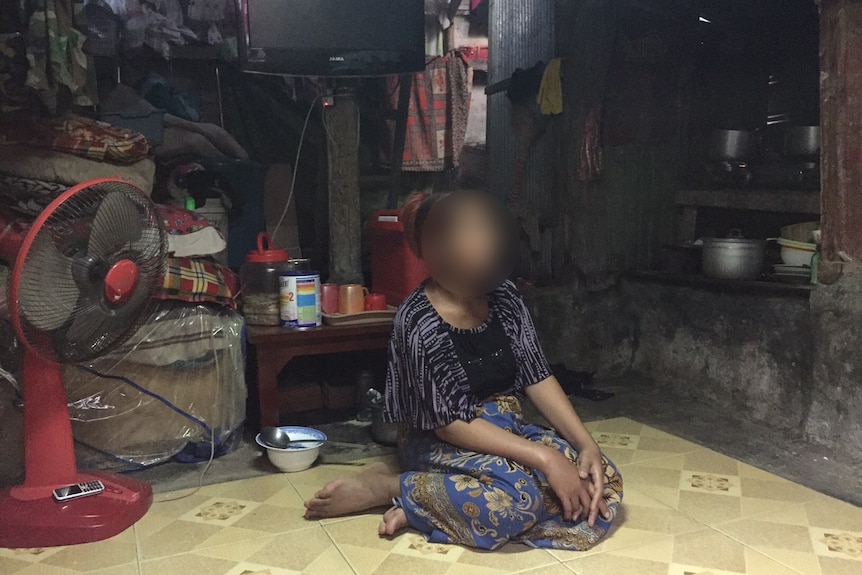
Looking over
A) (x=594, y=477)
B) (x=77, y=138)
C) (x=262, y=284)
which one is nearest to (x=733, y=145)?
(x=594, y=477)

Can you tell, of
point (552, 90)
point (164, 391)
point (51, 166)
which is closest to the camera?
point (51, 166)

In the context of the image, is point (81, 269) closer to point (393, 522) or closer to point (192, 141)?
point (393, 522)

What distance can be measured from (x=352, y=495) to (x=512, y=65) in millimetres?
2835

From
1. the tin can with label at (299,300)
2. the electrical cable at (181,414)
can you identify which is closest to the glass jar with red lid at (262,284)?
the tin can with label at (299,300)

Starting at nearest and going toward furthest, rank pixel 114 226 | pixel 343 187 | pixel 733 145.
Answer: pixel 114 226
pixel 343 187
pixel 733 145

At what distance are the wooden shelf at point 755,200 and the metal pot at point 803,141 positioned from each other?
151mm

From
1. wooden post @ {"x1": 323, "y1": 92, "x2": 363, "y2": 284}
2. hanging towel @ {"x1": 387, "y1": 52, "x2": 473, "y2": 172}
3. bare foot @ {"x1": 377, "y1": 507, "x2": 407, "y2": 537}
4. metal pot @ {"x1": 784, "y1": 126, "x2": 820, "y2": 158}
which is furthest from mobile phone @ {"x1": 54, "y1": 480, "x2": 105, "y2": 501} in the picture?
metal pot @ {"x1": 784, "y1": 126, "x2": 820, "y2": 158}

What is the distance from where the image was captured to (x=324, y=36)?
2.66m

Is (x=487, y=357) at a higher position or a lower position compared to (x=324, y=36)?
lower

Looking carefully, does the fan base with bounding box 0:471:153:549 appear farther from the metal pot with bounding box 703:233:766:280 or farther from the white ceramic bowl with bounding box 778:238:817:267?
the white ceramic bowl with bounding box 778:238:817:267

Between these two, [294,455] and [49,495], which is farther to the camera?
[294,455]

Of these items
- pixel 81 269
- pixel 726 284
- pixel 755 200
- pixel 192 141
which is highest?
pixel 192 141

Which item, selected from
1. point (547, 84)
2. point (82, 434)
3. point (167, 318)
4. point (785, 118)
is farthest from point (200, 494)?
point (785, 118)

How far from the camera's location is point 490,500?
1523 millimetres
